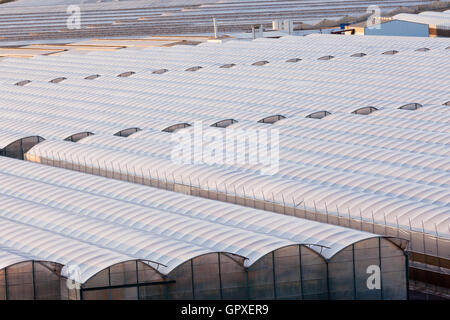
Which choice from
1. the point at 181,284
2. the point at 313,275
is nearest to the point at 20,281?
the point at 181,284

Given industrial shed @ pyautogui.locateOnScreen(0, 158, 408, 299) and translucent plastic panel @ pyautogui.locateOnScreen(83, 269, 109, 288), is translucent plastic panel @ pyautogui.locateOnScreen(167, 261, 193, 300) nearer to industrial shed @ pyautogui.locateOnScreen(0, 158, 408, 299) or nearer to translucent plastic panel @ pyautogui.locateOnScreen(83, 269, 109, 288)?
industrial shed @ pyautogui.locateOnScreen(0, 158, 408, 299)

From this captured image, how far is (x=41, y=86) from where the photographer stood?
204 ft

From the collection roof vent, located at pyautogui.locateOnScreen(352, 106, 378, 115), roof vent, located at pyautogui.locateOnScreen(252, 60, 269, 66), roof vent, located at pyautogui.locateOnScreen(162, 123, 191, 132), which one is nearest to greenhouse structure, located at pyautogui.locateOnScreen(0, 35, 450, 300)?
roof vent, located at pyautogui.locateOnScreen(252, 60, 269, 66)

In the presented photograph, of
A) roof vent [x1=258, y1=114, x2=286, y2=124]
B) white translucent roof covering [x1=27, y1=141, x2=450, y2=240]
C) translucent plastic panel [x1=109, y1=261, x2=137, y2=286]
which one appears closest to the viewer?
translucent plastic panel [x1=109, y1=261, x2=137, y2=286]

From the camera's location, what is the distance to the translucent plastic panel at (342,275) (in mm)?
26562

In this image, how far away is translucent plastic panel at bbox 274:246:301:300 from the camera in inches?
1028

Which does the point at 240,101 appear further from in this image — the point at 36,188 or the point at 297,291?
the point at 297,291

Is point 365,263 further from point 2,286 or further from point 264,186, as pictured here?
point 2,286

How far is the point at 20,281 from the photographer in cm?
2562

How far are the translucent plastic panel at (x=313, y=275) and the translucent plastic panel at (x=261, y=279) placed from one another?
3.41 ft

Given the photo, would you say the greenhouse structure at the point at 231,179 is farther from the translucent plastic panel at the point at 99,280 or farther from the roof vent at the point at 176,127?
the roof vent at the point at 176,127

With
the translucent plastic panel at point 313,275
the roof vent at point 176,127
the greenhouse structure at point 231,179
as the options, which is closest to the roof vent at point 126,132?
the greenhouse structure at point 231,179

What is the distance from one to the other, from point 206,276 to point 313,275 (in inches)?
130

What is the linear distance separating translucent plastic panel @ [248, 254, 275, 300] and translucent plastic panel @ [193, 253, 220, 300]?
3.35 feet
